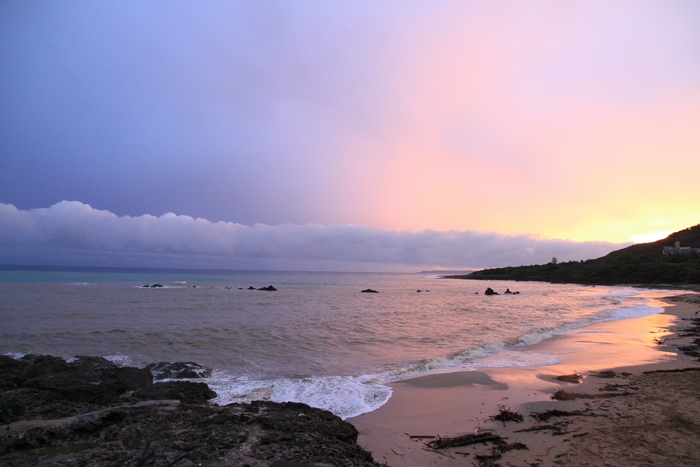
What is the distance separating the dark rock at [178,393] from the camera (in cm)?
751

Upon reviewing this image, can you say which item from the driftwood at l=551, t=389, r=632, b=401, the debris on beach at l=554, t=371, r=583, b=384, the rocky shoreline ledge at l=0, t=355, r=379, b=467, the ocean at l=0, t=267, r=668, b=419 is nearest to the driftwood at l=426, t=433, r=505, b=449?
the rocky shoreline ledge at l=0, t=355, r=379, b=467

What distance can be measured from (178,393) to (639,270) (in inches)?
3729

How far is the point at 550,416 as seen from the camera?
672cm

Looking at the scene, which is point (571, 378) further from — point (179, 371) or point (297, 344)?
point (179, 371)

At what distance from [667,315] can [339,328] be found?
22009 mm

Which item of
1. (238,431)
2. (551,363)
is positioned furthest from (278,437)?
(551,363)

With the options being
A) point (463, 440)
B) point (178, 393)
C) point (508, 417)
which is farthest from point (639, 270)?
point (178, 393)

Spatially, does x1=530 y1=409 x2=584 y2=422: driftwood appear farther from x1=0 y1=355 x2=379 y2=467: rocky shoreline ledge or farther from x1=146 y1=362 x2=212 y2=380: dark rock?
x1=146 y1=362 x2=212 y2=380: dark rock

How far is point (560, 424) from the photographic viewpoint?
6.29 m

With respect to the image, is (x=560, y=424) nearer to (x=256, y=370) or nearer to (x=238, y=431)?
(x=238, y=431)

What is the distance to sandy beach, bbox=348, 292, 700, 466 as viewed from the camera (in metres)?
5.24

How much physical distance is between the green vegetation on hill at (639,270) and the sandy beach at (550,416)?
69322mm

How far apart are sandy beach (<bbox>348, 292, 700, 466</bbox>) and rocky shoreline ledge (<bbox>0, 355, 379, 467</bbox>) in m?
1.10

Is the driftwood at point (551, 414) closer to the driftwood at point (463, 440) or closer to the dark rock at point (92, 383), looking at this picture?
the driftwood at point (463, 440)
